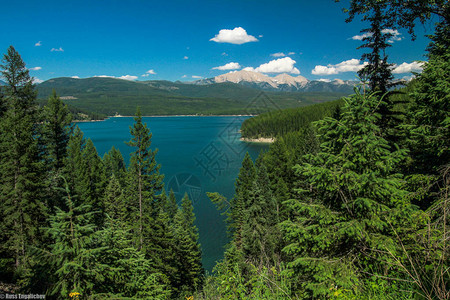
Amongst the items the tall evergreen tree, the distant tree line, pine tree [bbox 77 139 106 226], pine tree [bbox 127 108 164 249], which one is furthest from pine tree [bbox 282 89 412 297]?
Answer: pine tree [bbox 77 139 106 226]

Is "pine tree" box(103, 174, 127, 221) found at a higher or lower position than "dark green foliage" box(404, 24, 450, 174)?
lower

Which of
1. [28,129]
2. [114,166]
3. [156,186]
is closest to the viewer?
[28,129]

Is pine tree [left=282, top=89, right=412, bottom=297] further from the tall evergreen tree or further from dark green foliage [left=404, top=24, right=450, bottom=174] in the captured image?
the tall evergreen tree

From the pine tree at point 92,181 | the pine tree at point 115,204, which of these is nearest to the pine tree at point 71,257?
the pine tree at point 115,204

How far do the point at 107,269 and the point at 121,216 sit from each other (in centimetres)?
1596

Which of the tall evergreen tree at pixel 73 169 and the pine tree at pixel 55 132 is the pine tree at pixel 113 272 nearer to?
the tall evergreen tree at pixel 73 169

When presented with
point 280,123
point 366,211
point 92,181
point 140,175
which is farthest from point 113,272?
point 280,123

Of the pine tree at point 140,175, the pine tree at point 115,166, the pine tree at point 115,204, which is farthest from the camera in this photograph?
the pine tree at point 115,166

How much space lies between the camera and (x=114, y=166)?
40.1m

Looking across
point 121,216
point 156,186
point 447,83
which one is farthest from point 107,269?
point 121,216

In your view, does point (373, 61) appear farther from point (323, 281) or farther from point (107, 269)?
point (107, 269)

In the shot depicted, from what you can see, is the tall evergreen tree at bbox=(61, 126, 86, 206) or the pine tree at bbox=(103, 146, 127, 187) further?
the pine tree at bbox=(103, 146, 127, 187)

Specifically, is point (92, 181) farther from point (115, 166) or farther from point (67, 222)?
point (67, 222)

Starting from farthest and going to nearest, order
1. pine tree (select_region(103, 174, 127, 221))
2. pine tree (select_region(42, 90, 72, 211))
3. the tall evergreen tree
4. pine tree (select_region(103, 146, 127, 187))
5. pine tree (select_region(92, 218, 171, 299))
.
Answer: pine tree (select_region(103, 146, 127, 187))
pine tree (select_region(103, 174, 127, 221))
the tall evergreen tree
pine tree (select_region(42, 90, 72, 211))
pine tree (select_region(92, 218, 171, 299))
